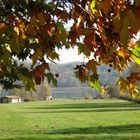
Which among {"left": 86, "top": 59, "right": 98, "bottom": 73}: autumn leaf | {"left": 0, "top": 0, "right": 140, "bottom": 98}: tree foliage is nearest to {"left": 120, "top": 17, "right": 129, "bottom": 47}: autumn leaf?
{"left": 0, "top": 0, "right": 140, "bottom": 98}: tree foliage

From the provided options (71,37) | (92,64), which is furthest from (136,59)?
(71,37)

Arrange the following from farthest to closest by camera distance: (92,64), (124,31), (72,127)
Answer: (72,127) < (92,64) < (124,31)

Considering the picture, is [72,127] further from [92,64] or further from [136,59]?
[136,59]

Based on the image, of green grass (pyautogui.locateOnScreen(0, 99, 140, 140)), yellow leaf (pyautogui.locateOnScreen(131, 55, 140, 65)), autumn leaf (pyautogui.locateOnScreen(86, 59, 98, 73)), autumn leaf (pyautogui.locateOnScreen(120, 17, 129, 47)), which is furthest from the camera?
green grass (pyautogui.locateOnScreen(0, 99, 140, 140))

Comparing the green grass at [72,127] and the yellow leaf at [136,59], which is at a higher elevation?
the yellow leaf at [136,59]

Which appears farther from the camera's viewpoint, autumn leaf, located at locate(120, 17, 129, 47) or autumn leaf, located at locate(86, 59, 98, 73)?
autumn leaf, located at locate(86, 59, 98, 73)

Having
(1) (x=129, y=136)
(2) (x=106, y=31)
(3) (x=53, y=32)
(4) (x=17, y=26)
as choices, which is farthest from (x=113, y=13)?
(1) (x=129, y=136)

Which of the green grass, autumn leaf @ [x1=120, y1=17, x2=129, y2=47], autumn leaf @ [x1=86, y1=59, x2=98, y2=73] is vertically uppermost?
autumn leaf @ [x1=120, y1=17, x2=129, y2=47]

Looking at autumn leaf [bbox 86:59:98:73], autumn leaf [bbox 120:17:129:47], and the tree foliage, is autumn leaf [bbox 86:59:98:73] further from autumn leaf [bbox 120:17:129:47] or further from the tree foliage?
autumn leaf [bbox 120:17:129:47]

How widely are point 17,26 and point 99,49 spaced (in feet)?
2.02

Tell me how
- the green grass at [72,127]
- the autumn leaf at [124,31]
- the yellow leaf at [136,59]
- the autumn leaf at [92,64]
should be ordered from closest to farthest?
the autumn leaf at [124,31]
the yellow leaf at [136,59]
the autumn leaf at [92,64]
the green grass at [72,127]

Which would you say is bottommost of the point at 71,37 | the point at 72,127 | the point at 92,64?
the point at 72,127

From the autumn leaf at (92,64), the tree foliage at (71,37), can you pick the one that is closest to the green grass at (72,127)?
the tree foliage at (71,37)

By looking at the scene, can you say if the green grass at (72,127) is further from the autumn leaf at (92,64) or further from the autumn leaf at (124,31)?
the autumn leaf at (124,31)
